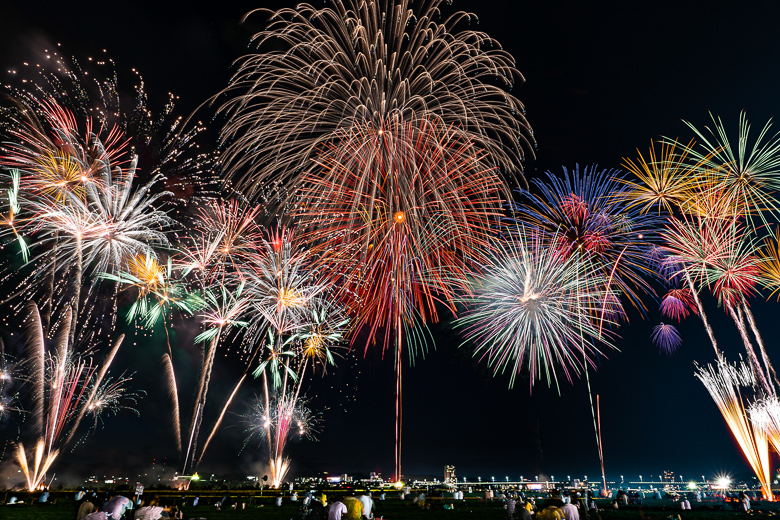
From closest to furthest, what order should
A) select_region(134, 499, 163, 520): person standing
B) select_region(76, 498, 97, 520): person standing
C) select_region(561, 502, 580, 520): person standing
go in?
select_region(134, 499, 163, 520): person standing → select_region(561, 502, 580, 520): person standing → select_region(76, 498, 97, 520): person standing

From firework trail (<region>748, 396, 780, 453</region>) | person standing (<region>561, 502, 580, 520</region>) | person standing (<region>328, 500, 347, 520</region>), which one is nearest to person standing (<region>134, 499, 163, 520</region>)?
person standing (<region>328, 500, 347, 520</region>)

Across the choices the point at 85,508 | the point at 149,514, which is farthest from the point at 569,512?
the point at 85,508

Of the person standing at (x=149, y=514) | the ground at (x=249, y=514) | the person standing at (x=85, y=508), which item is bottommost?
the ground at (x=249, y=514)

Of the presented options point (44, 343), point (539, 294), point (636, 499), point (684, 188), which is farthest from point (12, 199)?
point (636, 499)

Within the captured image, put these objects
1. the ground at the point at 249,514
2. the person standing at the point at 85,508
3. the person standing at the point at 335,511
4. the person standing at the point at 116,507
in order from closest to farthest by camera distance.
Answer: the person standing at the point at 335,511 → the person standing at the point at 116,507 → the person standing at the point at 85,508 → the ground at the point at 249,514

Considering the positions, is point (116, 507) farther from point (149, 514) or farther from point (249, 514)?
point (249, 514)

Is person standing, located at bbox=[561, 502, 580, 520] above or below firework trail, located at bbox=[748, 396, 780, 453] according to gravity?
below

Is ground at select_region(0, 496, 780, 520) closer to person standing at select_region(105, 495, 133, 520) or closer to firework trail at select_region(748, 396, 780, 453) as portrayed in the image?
person standing at select_region(105, 495, 133, 520)

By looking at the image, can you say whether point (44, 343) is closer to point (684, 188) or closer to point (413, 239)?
point (413, 239)

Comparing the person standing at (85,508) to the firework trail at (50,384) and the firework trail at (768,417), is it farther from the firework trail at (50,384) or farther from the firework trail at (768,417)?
the firework trail at (768,417)

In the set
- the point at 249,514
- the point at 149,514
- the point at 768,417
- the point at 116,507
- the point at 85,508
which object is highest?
the point at 768,417

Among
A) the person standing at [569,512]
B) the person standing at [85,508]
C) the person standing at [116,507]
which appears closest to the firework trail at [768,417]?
the person standing at [569,512]
